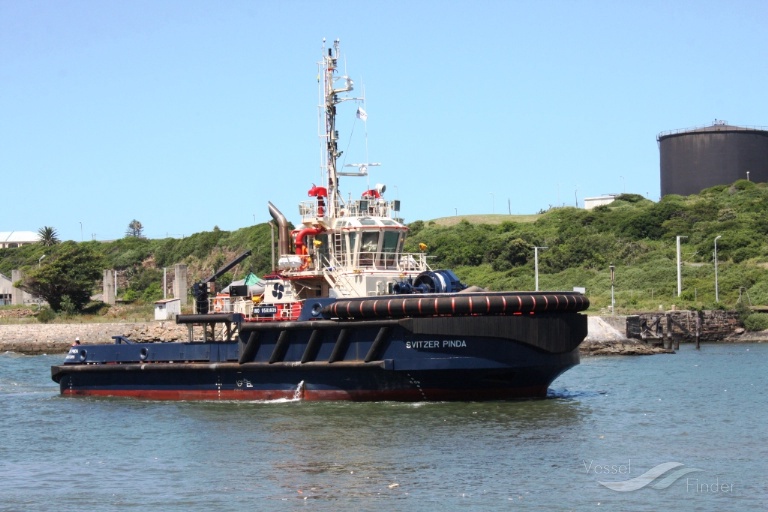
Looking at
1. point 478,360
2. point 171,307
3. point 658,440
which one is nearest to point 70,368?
point 478,360

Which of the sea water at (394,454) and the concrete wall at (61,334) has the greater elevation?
the concrete wall at (61,334)

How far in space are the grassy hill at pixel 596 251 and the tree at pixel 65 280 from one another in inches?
243

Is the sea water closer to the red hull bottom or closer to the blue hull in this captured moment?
the red hull bottom

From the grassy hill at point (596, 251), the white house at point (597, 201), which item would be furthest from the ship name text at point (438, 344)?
the white house at point (597, 201)

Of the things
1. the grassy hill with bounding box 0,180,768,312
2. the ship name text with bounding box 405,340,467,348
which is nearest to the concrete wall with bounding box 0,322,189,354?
the grassy hill with bounding box 0,180,768,312

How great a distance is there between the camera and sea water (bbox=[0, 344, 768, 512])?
52.9 feet

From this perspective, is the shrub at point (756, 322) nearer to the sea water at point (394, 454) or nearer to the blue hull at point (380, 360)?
the sea water at point (394, 454)

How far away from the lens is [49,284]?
2702 inches

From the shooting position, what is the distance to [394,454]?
63.1ft

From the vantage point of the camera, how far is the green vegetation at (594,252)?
63094mm

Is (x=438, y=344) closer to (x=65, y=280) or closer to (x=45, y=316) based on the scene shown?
(x=45, y=316)

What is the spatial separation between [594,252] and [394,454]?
181 ft

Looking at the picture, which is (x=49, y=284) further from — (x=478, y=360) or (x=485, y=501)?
(x=485, y=501)

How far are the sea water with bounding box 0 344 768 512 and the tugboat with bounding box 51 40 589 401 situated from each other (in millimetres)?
587
